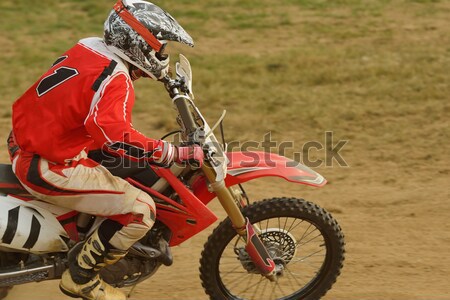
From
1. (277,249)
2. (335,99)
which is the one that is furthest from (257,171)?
(335,99)

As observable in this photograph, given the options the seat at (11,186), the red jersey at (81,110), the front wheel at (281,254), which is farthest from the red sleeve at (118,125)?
the front wheel at (281,254)

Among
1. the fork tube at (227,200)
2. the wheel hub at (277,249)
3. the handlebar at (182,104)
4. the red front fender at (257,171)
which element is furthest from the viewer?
the wheel hub at (277,249)

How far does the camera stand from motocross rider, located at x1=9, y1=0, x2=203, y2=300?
14.4 ft

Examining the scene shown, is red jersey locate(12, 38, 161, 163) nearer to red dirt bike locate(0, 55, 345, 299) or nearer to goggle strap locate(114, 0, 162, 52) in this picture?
goggle strap locate(114, 0, 162, 52)

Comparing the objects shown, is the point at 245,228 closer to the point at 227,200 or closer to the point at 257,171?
the point at 227,200

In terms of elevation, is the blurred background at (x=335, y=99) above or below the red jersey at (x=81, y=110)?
below

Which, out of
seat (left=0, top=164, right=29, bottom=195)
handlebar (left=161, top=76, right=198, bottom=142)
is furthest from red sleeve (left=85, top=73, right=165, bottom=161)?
seat (left=0, top=164, right=29, bottom=195)

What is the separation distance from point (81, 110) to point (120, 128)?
303 millimetres

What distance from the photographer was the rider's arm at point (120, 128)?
4.30 meters

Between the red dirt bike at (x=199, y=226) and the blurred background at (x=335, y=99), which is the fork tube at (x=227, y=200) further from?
the blurred background at (x=335, y=99)

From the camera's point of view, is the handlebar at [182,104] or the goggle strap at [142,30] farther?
the handlebar at [182,104]

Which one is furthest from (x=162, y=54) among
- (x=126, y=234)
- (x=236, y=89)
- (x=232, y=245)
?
(x=236, y=89)

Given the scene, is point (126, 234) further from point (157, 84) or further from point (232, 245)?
point (157, 84)

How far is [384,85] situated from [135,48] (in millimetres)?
5631
